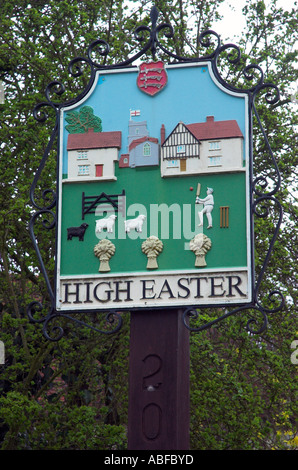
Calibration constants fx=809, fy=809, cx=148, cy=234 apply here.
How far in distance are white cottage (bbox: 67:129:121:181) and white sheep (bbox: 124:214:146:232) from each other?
0.44 metres

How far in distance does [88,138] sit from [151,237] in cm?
113

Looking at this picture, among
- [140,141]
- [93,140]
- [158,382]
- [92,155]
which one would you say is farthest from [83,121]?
[158,382]

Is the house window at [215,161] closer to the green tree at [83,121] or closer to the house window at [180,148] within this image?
the house window at [180,148]

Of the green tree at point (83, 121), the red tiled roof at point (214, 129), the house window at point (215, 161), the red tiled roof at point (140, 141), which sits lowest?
the house window at point (215, 161)

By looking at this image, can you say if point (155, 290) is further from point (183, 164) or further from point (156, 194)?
point (183, 164)

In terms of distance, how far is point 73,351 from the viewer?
1216 cm

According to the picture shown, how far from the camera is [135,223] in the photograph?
7023 millimetres

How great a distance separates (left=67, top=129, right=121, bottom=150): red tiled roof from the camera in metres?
7.25

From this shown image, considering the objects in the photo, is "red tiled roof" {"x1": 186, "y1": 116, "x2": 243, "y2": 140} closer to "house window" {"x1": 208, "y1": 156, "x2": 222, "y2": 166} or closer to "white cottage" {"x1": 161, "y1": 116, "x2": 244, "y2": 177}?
"white cottage" {"x1": 161, "y1": 116, "x2": 244, "y2": 177}

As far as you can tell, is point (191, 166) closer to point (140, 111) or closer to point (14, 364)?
point (140, 111)

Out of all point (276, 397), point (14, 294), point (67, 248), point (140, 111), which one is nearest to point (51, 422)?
point (14, 294)

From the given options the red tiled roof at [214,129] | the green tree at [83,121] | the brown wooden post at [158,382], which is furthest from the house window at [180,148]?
the brown wooden post at [158,382]

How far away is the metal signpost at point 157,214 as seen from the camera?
22.0ft

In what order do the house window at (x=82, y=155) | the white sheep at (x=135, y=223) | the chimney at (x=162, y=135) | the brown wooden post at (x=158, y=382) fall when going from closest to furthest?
the brown wooden post at (x=158, y=382) < the white sheep at (x=135, y=223) < the chimney at (x=162, y=135) < the house window at (x=82, y=155)
